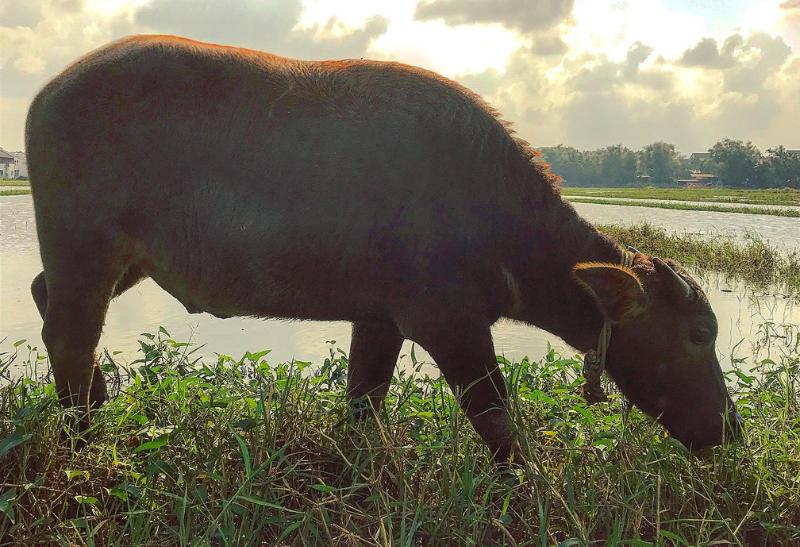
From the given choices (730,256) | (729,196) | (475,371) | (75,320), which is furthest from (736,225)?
(729,196)

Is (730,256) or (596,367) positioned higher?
(596,367)

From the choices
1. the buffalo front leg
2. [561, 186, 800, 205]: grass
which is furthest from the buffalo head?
[561, 186, 800, 205]: grass

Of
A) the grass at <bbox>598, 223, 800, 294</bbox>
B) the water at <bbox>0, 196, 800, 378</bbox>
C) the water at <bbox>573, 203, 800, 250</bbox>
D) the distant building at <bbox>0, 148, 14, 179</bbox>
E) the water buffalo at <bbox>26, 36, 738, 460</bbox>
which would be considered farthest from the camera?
Result: the distant building at <bbox>0, 148, 14, 179</bbox>

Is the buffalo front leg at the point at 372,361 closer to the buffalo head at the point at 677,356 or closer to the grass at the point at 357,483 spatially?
the grass at the point at 357,483

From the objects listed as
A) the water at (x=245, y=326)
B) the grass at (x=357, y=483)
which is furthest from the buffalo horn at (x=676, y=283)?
the water at (x=245, y=326)

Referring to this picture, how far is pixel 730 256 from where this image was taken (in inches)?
383

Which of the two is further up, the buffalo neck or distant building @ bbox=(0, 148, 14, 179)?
distant building @ bbox=(0, 148, 14, 179)

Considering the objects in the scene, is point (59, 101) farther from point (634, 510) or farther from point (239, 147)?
point (634, 510)

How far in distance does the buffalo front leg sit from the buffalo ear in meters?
0.92

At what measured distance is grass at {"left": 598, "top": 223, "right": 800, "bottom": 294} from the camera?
345 inches

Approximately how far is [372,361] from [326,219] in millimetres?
793

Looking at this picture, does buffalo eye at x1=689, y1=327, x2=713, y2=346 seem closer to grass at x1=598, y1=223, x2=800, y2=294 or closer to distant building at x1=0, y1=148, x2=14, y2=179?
grass at x1=598, y1=223, x2=800, y2=294

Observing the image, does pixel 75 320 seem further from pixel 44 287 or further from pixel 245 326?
pixel 245 326

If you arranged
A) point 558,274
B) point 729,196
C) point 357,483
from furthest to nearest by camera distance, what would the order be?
point 729,196 → point 558,274 → point 357,483
